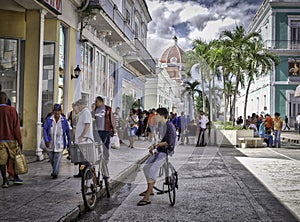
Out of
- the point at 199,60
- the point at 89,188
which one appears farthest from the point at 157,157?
the point at 199,60

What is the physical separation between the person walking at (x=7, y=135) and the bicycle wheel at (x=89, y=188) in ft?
5.46

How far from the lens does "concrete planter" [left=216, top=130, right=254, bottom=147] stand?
1945 centimetres

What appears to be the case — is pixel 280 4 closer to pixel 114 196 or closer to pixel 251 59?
pixel 251 59

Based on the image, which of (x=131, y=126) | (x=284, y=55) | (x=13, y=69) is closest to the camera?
(x=13, y=69)

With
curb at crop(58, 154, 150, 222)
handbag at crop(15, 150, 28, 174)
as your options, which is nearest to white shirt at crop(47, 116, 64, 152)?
handbag at crop(15, 150, 28, 174)

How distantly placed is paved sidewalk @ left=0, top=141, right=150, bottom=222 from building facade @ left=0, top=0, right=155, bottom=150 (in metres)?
2.35

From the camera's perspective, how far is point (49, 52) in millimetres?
11844

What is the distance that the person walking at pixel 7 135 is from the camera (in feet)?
22.9

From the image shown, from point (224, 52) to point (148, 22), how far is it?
398 inches

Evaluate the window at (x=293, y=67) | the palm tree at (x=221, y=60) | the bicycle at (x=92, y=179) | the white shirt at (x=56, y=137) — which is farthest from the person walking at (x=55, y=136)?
the window at (x=293, y=67)

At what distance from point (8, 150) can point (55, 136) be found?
123 cm

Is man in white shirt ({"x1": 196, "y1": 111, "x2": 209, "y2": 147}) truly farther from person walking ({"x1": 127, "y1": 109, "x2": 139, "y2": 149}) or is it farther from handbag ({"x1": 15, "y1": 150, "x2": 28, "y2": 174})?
handbag ({"x1": 15, "y1": 150, "x2": 28, "y2": 174})

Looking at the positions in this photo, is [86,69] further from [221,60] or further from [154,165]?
[221,60]

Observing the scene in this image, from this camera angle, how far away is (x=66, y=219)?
5.22 m
